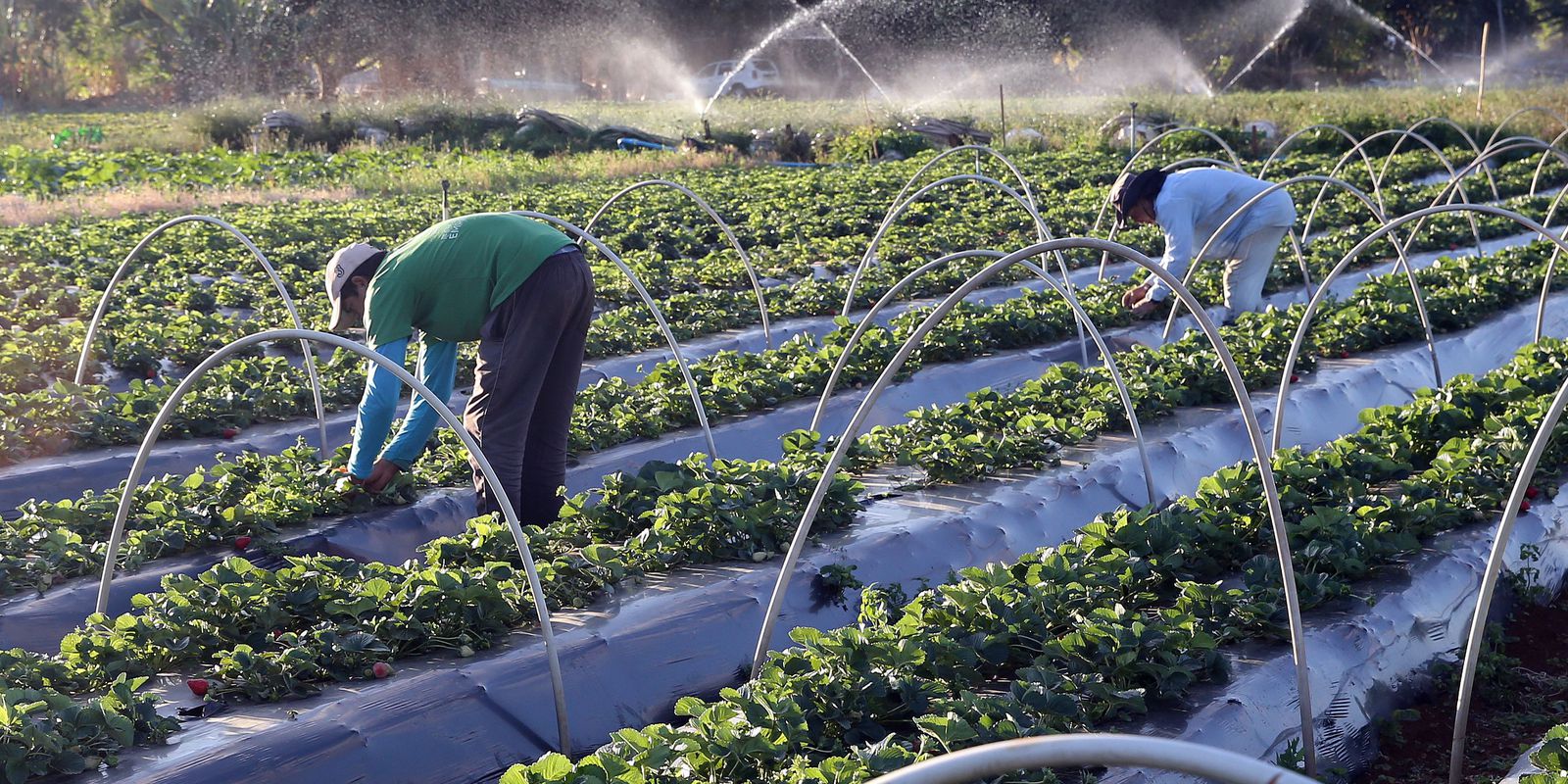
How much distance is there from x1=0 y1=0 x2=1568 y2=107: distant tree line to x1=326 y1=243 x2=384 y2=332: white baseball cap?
1566 inches

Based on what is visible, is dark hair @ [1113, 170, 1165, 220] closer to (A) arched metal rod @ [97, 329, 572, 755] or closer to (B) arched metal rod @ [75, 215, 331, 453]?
(B) arched metal rod @ [75, 215, 331, 453]

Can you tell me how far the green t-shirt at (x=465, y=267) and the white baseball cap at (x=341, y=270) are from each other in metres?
0.10

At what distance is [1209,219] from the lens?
985 cm

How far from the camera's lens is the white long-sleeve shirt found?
9.24 metres

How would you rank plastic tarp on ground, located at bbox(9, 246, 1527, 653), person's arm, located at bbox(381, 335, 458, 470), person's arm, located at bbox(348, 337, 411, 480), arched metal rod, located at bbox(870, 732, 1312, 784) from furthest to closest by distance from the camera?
person's arm, located at bbox(381, 335, 458, 470)
person's arm, located at bbox(348, 337, 411, 480)
plastic tarp on ground, located at bbox(9, 246, 1527, 653)
arched metal rod, located at bbox(870, 732, 1312, 784)

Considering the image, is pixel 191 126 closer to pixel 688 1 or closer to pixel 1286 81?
pixel 688 1

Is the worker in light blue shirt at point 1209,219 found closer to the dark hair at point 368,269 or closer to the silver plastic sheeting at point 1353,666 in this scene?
the silver plastic sheeting at point 1353,666

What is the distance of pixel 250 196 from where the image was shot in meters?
18.3

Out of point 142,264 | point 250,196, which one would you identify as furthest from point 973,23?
point 142,264

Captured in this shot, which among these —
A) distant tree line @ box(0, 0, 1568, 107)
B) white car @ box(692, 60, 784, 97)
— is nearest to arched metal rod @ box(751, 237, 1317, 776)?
white car @ box(692, 60, 784, 97)

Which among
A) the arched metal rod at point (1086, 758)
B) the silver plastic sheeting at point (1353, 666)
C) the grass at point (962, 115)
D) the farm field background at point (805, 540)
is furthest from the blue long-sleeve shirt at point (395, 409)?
the grass at point (962, 115)

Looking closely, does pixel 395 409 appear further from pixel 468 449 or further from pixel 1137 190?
pixel 1137 190

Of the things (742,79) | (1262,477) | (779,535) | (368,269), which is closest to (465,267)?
(368,269)

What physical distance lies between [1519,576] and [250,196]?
55.2ft
